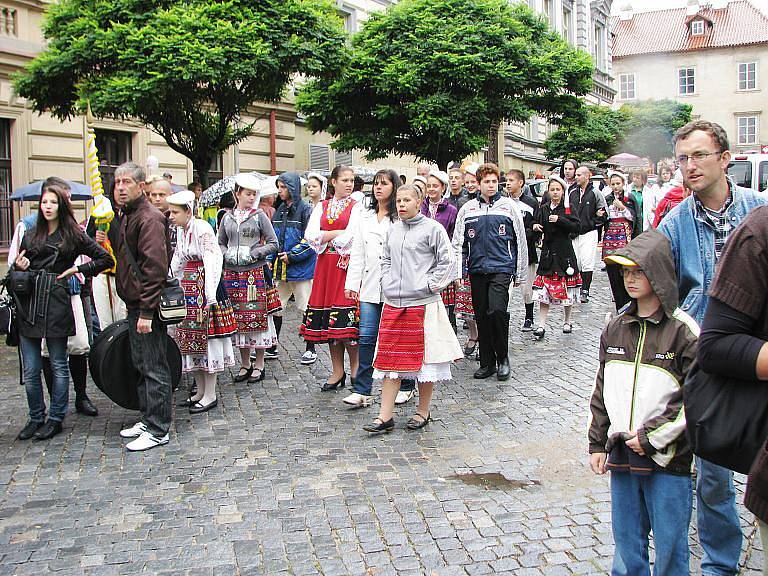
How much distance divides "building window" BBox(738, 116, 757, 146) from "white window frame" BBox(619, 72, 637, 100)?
35.8ft

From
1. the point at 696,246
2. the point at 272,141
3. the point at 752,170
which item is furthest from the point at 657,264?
the point at 272,141

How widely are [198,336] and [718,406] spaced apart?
5264mm

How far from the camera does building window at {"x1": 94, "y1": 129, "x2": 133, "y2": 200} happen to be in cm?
1691

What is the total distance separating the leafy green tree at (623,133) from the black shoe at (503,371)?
25764mm

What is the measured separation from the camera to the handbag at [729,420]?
7.43ft

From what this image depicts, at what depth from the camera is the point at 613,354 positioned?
3.39m

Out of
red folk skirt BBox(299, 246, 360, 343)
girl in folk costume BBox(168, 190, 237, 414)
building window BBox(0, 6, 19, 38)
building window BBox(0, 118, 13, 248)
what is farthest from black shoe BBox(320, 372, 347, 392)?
building window BBox(0, 6, 19, 38)

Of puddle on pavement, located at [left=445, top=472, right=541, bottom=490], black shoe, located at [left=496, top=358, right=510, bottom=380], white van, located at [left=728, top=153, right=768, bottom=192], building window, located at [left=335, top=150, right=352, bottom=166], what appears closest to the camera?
puddle on pavement, located at [left=445, top=472, right=541, bottom=490]

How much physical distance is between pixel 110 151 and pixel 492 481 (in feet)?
46.8

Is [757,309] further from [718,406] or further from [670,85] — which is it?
[670,85]

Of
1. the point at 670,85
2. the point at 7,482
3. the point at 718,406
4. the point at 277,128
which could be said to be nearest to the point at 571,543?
the point at 718,406

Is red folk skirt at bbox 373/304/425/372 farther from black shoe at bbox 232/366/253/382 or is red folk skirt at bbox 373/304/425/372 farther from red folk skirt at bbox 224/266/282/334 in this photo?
black shoe at bbox 232/366/253/382

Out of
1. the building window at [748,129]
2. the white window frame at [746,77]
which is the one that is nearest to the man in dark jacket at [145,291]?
the white window frame at [746,77]

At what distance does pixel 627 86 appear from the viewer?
2165 inches
